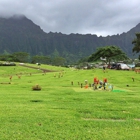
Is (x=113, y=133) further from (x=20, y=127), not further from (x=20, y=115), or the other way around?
(x=20, y=115)

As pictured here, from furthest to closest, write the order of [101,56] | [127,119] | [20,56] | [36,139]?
[20,56]
[101,56]
[127,119]
[36,139]

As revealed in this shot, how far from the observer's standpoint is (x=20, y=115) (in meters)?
7.93

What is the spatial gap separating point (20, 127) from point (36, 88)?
11533 millimetres


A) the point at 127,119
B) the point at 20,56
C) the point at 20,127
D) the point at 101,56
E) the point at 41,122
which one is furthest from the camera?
the point at 20,56

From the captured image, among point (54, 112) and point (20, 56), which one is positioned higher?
point (20, 56)

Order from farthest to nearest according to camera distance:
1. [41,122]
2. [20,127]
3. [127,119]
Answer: [127,119] < [41,122] < [20,127]

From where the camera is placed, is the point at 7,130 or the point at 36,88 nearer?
the point at 7,130

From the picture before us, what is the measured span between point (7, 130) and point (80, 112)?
335cm

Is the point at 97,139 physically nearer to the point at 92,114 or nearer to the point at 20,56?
the point at 92,114

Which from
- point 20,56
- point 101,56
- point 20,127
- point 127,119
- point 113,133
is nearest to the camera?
point 113,133

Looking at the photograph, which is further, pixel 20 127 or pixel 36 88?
pixel 36 88

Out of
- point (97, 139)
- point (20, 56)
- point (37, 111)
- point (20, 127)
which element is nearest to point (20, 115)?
point (37, 111)

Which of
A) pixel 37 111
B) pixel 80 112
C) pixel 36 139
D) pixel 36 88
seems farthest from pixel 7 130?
pixel 36 88

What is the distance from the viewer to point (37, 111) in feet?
28.3
